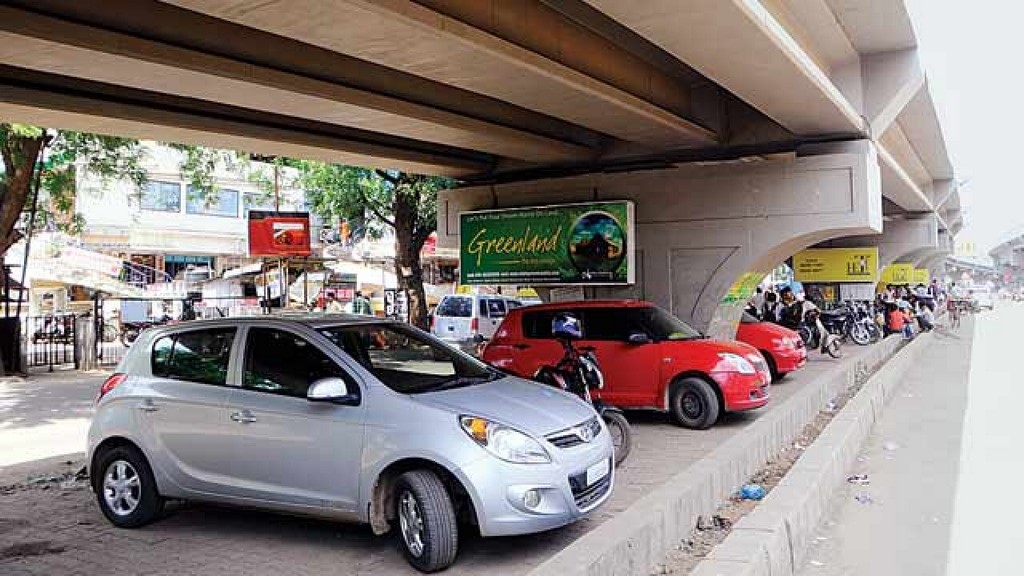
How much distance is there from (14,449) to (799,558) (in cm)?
942

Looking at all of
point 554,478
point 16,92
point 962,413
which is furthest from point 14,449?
point 962,413

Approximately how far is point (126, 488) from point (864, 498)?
6455mm

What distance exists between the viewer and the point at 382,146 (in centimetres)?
1230

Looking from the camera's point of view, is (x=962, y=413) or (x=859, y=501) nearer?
(x=859, y=501)

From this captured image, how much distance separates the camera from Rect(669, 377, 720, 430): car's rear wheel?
951 cm

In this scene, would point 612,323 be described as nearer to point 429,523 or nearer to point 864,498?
point 864,498

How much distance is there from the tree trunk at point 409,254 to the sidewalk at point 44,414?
816 cm

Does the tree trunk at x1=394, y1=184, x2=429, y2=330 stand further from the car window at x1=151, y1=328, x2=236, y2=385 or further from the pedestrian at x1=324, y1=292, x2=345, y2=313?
the car window at x1=151, y1=328, x2=236, y2=385

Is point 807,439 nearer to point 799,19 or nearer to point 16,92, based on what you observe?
point 799,19

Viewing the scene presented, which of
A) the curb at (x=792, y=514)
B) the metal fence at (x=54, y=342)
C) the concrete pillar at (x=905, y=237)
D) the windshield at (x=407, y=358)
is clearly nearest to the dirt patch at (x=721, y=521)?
the curb at (x=792, y=514)

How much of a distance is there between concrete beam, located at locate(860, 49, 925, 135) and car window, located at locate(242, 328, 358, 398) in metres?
9.92

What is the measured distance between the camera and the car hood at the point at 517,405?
4957mm

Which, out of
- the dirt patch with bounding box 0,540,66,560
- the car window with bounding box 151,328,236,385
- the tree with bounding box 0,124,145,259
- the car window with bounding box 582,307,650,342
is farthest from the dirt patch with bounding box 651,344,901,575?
the tree with bounding box 0,124,145,259

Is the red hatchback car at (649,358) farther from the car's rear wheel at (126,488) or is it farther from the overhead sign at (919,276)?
the overhead sign at (919,276)
